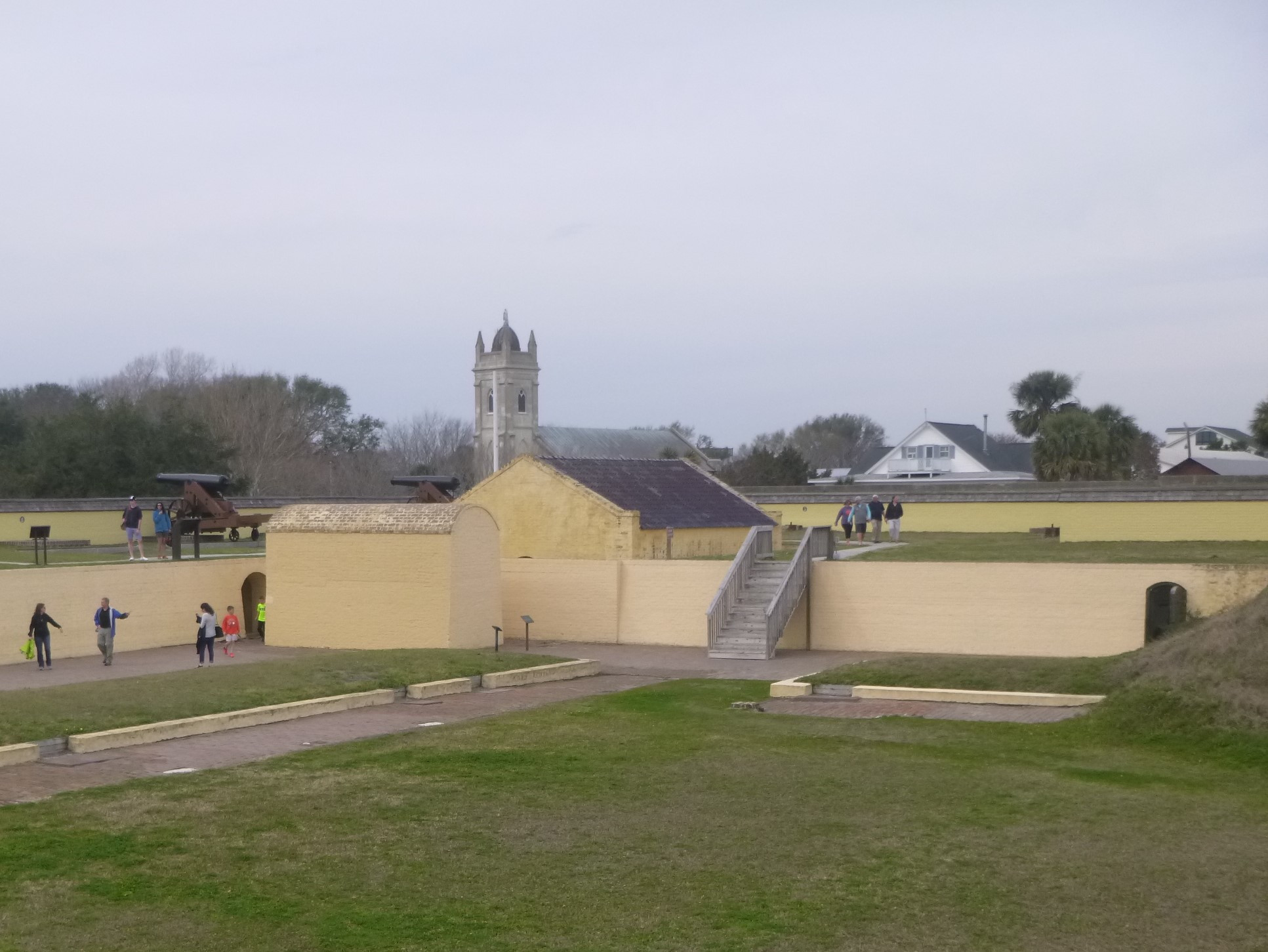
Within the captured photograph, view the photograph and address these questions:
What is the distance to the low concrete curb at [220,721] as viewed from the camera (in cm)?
1653

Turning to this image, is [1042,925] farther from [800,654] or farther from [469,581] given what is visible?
[469,581]

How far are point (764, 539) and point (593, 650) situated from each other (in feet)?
15.2

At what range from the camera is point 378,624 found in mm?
27547

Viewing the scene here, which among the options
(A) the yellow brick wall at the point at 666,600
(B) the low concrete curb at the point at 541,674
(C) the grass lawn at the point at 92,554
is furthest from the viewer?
(C) the grass lawn at the point at 92,554

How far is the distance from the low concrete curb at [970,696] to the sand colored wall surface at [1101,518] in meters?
16.5

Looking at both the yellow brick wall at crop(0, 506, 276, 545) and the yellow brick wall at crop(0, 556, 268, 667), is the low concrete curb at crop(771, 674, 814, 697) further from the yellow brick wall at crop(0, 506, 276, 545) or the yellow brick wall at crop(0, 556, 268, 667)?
the yellow brick wall at crop(0, 506, 276, 545)

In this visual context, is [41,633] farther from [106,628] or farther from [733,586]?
[733,586]

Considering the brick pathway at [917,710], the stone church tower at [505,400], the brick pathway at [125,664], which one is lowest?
the brick pathway at [917,710]

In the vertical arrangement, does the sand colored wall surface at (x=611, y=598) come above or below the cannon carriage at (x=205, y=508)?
below

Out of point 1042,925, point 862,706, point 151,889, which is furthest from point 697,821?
point 862,706

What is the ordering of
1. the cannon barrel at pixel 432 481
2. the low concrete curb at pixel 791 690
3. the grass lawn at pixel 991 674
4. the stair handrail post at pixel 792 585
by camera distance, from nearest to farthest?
the grass lawn at pixel 991 674 < the low concrete curb at pixel 791 690 < the stair handrail post at pixel 792 585 < the cannon barrel at pixel 432 481

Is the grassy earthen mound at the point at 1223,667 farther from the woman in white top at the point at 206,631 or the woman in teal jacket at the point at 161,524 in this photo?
the woman in teal jacket at the point at 161,524

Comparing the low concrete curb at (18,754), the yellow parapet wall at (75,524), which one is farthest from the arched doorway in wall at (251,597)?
the low concrete curb at (18,754)

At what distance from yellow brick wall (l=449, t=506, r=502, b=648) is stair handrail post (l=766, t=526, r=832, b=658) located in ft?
18.8
